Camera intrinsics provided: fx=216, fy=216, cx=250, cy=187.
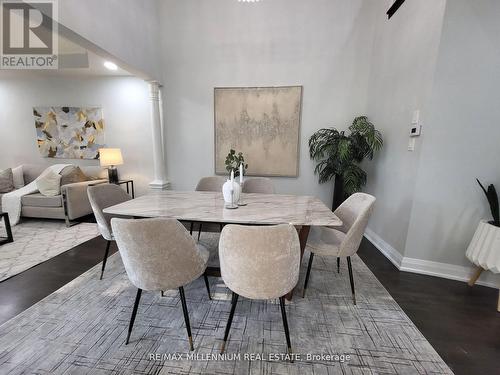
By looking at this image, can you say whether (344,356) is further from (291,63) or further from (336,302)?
(291,63)

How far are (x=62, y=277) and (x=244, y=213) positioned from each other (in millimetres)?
1923

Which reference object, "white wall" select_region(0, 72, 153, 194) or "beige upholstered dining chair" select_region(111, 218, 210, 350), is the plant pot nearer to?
"beige upholstered dining chair" select_region(111, 218, 210, 350)

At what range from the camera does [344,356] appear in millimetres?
1316

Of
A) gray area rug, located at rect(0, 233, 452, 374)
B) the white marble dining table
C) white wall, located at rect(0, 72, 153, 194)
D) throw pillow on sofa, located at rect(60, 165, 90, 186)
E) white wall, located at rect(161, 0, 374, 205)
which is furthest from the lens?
white wall, located at rect(0, 72, 153, 194)

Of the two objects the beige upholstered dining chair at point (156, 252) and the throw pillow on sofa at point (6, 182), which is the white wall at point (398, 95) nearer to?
the beige upholstered dining chair at point (156, 252)

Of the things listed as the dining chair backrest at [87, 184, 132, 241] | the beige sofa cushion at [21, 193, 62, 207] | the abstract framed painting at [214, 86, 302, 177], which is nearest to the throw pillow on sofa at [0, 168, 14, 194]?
the beige sofa cushion at [21, 193, 62, 207]

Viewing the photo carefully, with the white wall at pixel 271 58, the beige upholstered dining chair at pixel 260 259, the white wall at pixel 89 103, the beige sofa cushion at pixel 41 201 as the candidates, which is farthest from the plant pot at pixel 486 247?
the beige sofa cushion at pixel 41 201

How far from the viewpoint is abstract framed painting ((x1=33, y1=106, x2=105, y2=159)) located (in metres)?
4.20

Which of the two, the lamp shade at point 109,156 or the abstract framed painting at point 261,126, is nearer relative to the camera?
the abstract framed painting at point 261,126

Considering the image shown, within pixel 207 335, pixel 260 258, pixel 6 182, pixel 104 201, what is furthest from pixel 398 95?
pixel 6 182

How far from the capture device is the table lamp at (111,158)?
12.3ft

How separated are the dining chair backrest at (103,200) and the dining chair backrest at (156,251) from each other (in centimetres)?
84

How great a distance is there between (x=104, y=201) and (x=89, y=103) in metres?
3.28

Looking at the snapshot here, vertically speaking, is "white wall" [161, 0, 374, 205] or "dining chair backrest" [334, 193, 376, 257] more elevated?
"white wall" [161, 0, 374, 205]
